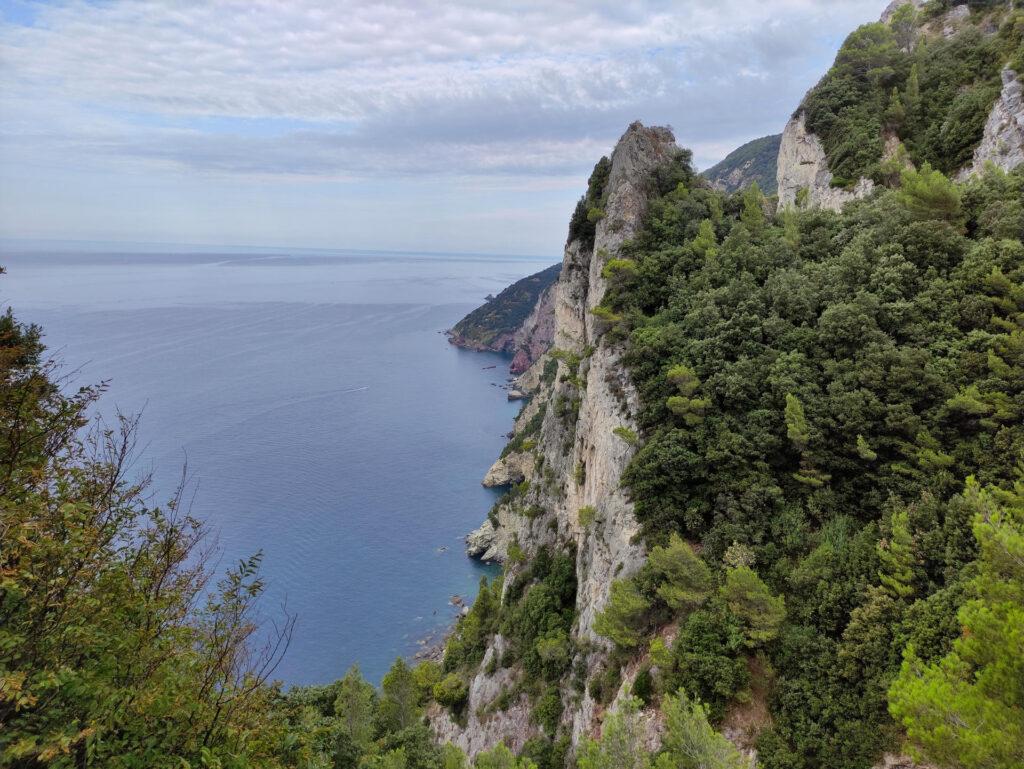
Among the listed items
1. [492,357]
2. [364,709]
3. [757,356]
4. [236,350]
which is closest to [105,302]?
[236,350]

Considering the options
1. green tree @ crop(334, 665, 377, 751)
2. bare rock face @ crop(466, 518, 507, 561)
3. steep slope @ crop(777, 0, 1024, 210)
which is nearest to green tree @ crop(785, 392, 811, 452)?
steep slope @ crop(777, 0, 1024, 210)

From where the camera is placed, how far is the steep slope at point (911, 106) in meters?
25.8

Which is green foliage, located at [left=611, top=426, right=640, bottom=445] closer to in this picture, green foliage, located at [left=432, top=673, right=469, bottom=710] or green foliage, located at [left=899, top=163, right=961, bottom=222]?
green foliage, located at [left=899, top=163, right=961, bottom=222]

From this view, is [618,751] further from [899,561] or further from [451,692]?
[451,692]

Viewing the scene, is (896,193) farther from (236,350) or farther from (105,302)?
(105,302)

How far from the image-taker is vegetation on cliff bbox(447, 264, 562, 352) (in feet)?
444

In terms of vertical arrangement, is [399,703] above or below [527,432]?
below

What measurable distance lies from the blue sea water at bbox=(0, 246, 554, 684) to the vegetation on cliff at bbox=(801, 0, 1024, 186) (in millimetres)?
36343

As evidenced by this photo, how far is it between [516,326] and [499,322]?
18.1 feet

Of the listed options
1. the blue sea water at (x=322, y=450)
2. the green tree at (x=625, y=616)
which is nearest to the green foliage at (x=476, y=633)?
the blue sea water at (x=322, y=450)

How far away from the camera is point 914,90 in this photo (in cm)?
2981

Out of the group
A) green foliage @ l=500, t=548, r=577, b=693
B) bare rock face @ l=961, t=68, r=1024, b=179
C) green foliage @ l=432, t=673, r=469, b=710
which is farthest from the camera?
green foliage @ l=432, t=673, r=469, b=710

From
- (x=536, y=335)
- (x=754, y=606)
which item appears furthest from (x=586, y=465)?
(x=536, y=335)

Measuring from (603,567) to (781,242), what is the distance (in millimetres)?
14376
